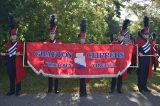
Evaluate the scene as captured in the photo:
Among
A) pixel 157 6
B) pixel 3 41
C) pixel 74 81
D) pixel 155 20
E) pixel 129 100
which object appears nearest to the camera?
pixel 129 100

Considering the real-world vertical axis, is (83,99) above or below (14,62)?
below

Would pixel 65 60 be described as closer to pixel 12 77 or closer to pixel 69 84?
pixel 12 77

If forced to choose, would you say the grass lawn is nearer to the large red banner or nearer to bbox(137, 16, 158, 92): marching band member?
bbox(137, 16, 158, 92): marching band member

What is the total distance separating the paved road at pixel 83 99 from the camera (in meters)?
11.5

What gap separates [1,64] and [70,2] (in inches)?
163

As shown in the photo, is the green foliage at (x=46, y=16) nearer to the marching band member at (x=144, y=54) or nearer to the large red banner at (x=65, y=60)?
the large red banner at (x=65, y=60)

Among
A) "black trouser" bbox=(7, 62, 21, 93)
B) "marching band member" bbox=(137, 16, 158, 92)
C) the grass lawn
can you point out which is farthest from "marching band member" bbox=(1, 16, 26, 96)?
"marching band member" bbox=(137, 16, 158, 92)

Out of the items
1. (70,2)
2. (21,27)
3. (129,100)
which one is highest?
(70,2)

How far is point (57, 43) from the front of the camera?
42.0ft

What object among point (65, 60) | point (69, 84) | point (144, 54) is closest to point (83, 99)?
point (65, 60)

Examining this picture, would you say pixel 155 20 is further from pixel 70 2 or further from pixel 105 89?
pixel 105 89

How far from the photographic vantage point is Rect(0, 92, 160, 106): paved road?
37.7 feet

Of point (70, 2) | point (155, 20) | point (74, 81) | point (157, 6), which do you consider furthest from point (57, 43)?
point (155, 20)

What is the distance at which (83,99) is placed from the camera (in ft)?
39.8
